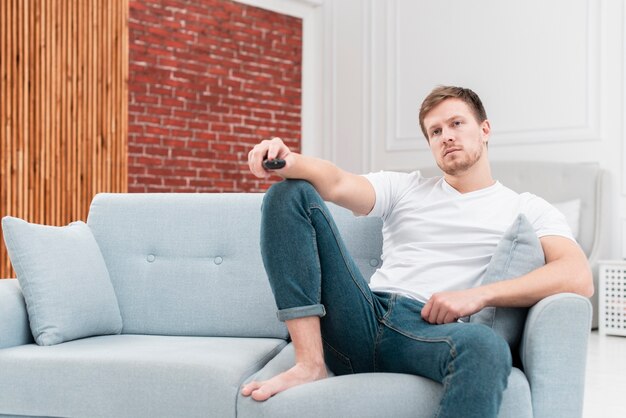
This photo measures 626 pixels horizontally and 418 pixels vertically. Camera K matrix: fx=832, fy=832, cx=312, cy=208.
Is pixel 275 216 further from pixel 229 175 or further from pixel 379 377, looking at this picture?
pixel 229 175

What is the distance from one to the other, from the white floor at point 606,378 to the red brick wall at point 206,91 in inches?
134

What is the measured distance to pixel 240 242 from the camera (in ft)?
9.15

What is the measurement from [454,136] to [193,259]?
38.9 inches

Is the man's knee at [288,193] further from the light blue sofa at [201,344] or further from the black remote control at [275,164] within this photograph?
the light blue sofa at [201,344]

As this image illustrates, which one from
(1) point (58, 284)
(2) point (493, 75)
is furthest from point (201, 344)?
(2) point (493, 75)

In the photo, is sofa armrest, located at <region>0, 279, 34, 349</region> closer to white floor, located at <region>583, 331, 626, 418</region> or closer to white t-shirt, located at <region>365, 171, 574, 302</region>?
white t-shirt, located at <region>365, 171, 574, 302</region>

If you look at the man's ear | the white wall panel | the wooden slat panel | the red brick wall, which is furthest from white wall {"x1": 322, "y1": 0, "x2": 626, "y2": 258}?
the man's ear

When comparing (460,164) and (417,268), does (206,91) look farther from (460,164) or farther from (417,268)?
(417,268)

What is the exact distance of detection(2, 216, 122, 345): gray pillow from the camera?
8.23 ft

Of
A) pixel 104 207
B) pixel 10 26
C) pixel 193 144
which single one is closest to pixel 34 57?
pixel 10 26

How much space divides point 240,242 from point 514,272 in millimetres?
991

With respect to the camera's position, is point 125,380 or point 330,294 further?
point 125,380

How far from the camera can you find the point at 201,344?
2.50 metres

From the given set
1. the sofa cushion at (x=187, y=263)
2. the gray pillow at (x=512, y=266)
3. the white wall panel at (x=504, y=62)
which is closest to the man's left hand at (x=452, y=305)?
the gray pillow at (x=512, y=266)
